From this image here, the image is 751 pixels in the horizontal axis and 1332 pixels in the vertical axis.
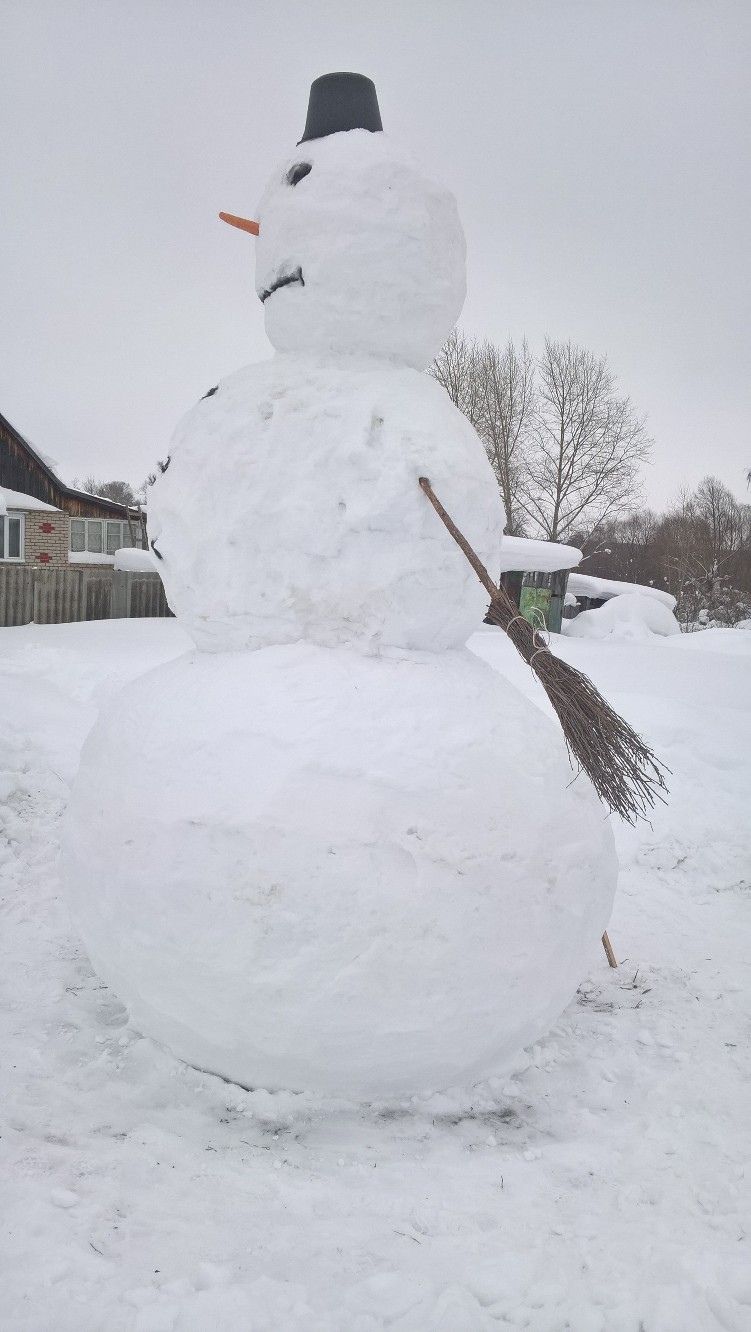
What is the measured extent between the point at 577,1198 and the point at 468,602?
2027 mm

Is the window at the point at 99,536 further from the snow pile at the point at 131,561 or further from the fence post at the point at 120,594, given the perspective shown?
the fence post at the point at 120,594

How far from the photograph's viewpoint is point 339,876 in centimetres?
249

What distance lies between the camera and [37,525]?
1802 cm

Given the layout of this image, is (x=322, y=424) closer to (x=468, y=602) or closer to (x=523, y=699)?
(x=468, y=602)

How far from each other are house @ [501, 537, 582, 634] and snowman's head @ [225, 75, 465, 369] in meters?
13.2

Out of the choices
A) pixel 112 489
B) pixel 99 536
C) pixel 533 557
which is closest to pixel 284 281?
pixel 533 557

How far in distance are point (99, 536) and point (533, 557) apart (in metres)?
13.6

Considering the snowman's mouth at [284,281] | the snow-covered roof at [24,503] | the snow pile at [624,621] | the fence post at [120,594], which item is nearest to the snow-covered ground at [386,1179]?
the snowman's mouth at [284,281]

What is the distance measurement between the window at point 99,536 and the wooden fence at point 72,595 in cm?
775

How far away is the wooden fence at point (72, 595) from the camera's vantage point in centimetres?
1330

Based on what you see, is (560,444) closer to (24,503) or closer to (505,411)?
(505,411)

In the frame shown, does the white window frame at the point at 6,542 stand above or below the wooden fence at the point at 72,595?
above

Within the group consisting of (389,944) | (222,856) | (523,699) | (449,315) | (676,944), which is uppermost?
(449,315)

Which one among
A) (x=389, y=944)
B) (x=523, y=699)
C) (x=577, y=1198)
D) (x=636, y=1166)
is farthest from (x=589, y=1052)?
(x=523, y=699)
